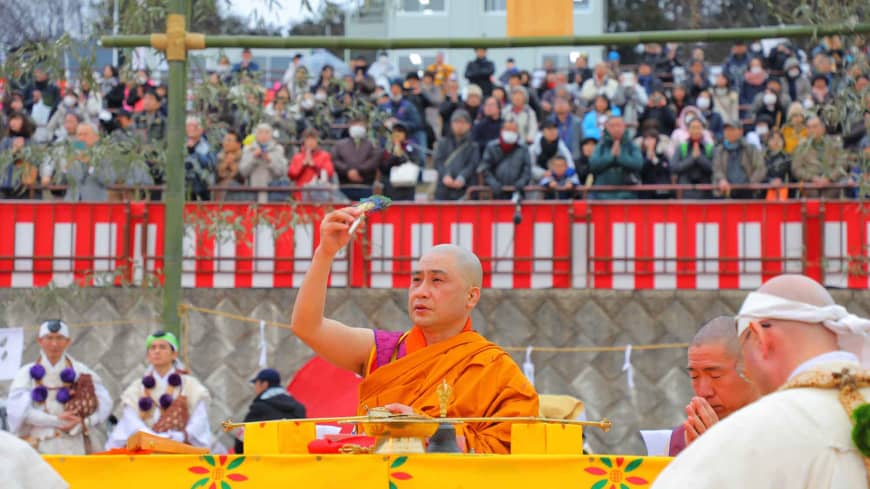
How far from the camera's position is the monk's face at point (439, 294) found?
5207mm

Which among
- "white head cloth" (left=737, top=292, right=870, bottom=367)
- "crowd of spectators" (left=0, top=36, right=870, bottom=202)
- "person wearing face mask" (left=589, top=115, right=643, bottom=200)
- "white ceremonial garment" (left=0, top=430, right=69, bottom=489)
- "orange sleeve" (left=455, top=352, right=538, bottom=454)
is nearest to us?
"white head cloth" (left=737, top=292, right=870, bottom=367)

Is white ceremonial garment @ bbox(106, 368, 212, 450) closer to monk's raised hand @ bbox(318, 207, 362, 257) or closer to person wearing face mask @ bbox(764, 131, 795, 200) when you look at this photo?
monk's raised hand @ bbox(318, 207, 362, 257)

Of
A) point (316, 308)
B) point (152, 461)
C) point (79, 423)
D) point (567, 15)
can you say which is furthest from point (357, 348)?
point (79, 423)

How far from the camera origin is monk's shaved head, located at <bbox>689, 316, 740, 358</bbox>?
5023 mm

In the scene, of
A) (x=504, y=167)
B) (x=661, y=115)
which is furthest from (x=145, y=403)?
(x=661, y=115)

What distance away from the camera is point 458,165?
43.9ft

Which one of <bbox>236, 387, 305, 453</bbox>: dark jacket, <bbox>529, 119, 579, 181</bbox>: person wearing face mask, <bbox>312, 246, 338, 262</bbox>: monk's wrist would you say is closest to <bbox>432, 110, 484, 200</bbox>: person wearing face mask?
<bbox>529, 119, 579, 181</bbox>: person wearing face mask

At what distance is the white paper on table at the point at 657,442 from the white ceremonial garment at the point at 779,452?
89.4 inches

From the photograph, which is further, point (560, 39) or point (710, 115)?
point (710, 115)

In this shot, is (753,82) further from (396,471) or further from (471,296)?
(396,471)

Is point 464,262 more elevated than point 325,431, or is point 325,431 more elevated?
point 464,262

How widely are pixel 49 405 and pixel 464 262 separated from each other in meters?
4.55

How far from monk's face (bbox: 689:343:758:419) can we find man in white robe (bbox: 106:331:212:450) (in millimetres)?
4432

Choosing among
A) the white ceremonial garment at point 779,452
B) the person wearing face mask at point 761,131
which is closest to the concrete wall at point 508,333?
the person wearing face mask at point 761,131
